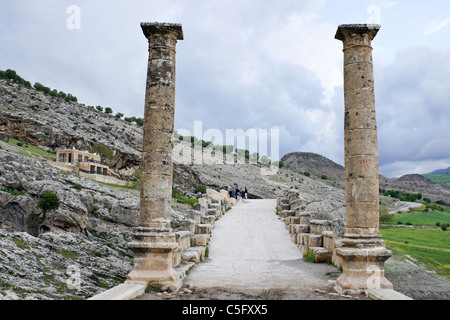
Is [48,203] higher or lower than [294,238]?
higher

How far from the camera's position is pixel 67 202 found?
31578mm

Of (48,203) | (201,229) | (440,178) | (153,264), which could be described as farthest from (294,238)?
(440,178)

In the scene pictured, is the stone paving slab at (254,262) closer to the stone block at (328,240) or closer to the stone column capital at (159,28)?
the stone block at (328,240)

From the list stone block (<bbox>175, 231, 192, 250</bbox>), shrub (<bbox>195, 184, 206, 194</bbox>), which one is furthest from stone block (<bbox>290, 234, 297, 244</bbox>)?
shrub (<bbox>195, 184, 206, 194</bbox>)

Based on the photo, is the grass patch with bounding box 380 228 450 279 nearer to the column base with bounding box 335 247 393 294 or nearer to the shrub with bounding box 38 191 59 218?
the column base with bounding box 335 247 393 294

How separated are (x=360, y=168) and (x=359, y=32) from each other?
3218 millimetres

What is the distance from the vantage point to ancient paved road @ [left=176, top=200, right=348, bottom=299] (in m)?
8.61

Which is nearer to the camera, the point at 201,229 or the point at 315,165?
the point at 201,229

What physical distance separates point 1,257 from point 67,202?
16955 millimetres

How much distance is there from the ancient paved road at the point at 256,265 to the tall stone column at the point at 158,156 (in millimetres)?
1190

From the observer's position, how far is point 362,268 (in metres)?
8.21

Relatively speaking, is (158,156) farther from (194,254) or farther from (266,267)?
(266,267)

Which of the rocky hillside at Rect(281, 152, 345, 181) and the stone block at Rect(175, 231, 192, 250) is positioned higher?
the rocky hillside at Rect(281, 152, 345, 181)
